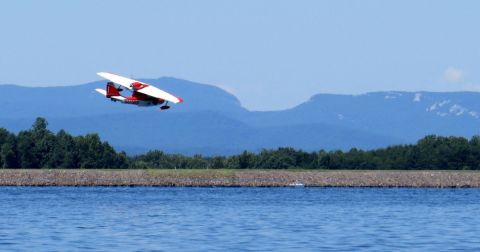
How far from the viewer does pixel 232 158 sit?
190 meters

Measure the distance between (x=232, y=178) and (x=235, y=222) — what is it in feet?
260

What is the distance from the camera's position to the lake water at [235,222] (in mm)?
63688

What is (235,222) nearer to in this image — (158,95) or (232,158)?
(158,95)

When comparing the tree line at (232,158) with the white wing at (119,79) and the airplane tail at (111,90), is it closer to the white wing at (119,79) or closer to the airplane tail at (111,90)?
the white wing at (119,79)

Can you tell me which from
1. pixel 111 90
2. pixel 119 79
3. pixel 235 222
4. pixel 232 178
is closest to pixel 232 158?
pixel 232 178

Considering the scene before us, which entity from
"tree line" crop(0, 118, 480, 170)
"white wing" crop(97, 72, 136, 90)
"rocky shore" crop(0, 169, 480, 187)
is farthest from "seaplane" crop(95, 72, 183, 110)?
"tree line" crop(0, 118, 480, 170)

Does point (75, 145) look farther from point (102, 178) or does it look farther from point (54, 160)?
point (102, 178)

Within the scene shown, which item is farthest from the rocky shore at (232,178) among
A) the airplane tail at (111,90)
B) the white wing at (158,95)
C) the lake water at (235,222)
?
the white wing at (158,95)

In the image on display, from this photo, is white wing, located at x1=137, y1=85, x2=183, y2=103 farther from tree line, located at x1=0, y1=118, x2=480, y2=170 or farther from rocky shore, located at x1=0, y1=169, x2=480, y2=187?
tree line, located at x1=0, y1=118, x2=480, y2=170

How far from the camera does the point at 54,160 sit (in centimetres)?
17525

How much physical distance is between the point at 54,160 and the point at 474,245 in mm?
117259

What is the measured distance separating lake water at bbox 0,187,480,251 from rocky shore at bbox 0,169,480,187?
30706mm

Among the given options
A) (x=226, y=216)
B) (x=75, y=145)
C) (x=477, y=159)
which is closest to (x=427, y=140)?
(x=477, y=159)

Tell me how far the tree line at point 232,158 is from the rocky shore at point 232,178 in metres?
13.9
